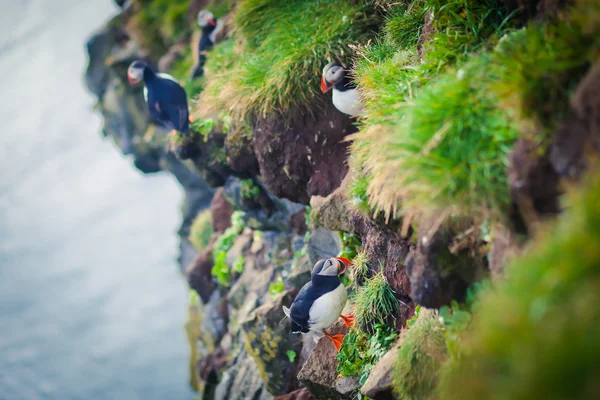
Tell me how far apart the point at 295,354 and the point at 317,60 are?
3.11 metres

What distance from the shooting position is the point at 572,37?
1878mm

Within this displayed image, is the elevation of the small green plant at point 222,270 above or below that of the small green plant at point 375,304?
below

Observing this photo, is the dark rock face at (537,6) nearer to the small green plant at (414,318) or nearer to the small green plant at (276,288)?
the small green plant at (414,318)

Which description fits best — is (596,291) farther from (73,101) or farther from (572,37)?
(73,101)

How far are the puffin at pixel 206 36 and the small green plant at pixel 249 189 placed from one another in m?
2.24

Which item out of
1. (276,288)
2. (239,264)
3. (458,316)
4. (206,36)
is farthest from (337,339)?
(206,36)

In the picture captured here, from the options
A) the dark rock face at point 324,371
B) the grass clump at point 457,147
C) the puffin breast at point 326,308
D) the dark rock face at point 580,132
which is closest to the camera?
the dark rock face at point 580,132

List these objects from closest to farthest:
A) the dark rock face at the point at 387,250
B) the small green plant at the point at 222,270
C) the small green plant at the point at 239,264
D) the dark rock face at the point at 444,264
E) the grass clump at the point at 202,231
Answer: the dark rock face at the point at 444,264 < the dark rock face at the point at 387,250 < the small green plant at the point at 239,264 < the small green plant at the point at 222,270 < the grass clump at the point at 202,231

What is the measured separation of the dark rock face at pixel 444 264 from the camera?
7.52 ft

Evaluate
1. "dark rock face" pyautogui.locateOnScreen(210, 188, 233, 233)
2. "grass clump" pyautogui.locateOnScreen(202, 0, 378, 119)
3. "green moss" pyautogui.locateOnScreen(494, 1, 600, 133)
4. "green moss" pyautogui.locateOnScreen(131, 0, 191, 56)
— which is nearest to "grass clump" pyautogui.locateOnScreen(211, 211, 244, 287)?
"dark rock face" pyautogui.locateOnScreen(210, 188, 233, 233)

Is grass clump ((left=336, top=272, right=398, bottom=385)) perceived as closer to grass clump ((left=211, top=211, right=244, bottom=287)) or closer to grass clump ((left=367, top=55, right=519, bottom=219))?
grass clump ((left=367, top=55, right=519, bottom=219))

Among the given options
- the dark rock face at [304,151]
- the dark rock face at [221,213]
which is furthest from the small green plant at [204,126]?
the dark rock face at [221,213]

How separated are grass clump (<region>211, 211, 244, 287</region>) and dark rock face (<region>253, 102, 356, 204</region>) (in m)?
2.11

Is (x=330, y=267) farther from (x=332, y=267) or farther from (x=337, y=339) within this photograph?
(x=337, y=339)
